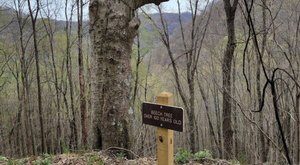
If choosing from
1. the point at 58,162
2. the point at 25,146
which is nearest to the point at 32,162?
the point at 58,162

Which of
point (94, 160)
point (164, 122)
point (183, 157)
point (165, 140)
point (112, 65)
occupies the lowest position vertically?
point (183, 157)

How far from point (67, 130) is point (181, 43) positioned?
452 inches

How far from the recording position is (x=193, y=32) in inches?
629

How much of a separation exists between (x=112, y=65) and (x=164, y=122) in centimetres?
185

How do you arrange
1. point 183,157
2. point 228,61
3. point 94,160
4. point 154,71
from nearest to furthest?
point 94,160 < point 183,157 < point 228,61 < point 154,71

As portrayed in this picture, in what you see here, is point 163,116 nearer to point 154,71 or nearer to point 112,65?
point 112,65

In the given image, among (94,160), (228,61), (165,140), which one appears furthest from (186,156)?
(228,61)

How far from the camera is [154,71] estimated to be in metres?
27.2

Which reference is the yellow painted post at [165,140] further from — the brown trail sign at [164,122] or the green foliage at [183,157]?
the green foliage at [183,157]

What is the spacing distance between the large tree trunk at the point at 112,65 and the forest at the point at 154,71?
14mm

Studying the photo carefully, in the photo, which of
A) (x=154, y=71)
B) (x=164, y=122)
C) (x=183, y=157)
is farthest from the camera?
(x=154, y=71)

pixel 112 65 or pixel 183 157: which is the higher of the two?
pixel 112 65

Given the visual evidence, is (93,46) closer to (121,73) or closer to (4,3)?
(121,73)

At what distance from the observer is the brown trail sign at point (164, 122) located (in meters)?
2.70
